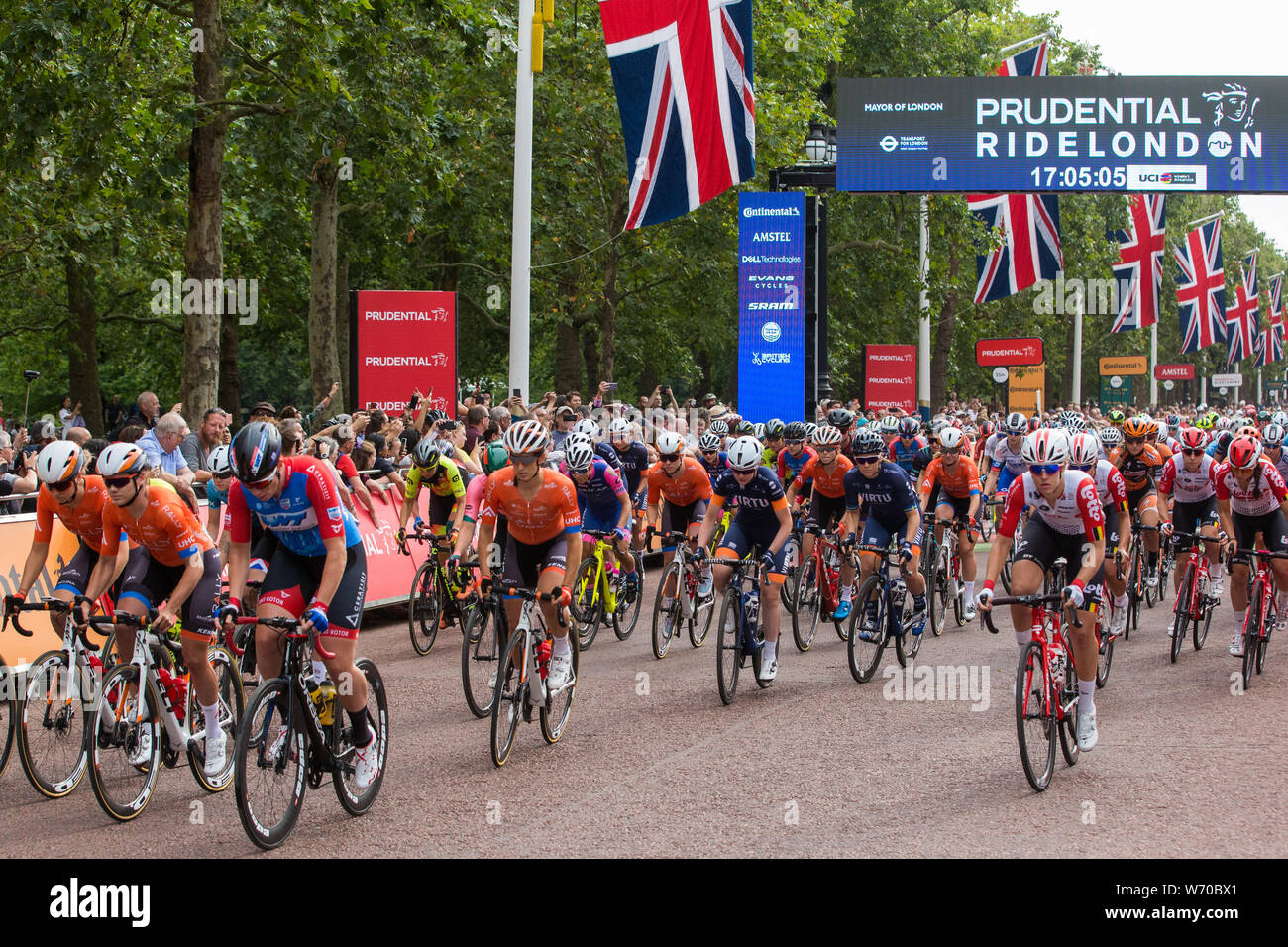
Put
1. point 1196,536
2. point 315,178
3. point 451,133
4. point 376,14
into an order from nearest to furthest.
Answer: point 1196,536
point 376,14
point 451,133
point 315,178

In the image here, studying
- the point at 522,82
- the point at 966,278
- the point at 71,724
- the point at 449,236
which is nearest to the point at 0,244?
the point at 449,236

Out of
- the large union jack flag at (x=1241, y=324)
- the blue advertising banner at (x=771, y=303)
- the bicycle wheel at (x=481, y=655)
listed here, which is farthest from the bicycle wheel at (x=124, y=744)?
the large union jack flag at (x=1241, y=324)

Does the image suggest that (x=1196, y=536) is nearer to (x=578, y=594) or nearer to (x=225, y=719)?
(x=578, y=594)

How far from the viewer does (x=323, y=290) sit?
24.3 m

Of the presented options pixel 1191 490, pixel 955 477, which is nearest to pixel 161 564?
pixel 955 477

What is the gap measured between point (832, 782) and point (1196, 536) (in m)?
5.69

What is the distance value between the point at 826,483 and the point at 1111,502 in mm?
4051

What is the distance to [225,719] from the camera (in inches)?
302

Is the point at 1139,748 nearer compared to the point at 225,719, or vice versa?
the point at 225,719

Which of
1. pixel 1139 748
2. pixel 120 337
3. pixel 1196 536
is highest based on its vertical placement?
pixel 120 337

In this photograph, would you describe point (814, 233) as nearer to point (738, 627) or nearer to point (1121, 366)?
point (738, 627)

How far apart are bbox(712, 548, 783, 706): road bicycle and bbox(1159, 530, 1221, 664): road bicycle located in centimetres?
373

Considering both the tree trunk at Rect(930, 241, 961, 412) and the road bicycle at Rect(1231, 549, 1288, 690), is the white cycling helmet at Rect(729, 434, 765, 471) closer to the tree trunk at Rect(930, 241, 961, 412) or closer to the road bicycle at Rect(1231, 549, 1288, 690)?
the road bicycle at Rect(1231, 549, 1288, 690)

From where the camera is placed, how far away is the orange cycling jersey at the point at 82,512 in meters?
7.95
